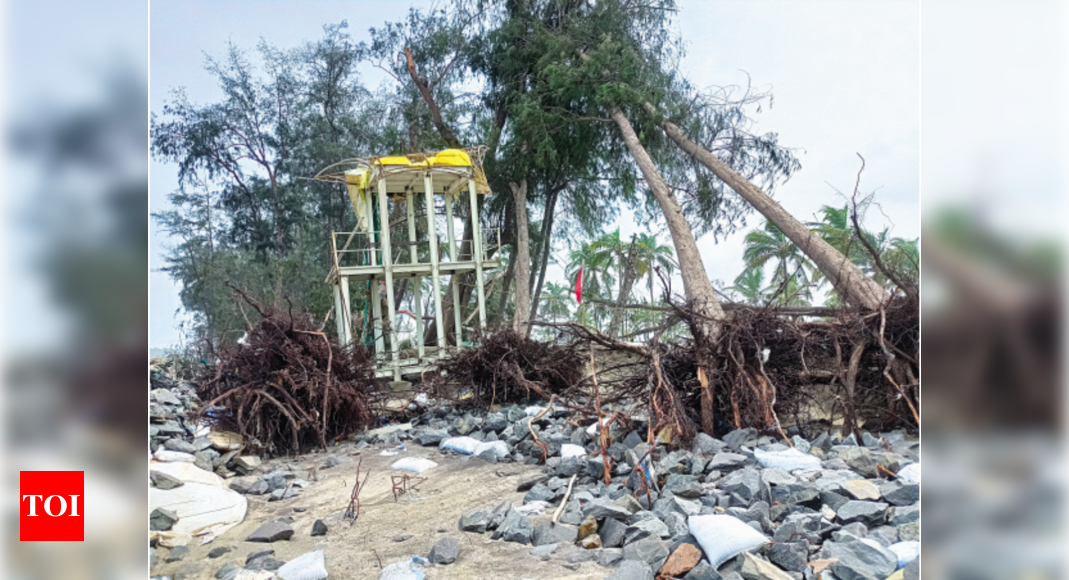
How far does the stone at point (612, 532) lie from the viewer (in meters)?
2.90

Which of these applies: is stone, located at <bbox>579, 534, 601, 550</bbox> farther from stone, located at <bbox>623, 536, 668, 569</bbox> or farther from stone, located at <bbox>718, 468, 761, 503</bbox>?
stone, located at <bbox>718, 468, 761, 503</bbox>

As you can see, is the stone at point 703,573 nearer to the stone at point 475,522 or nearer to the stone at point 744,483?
the stone at point 744,483

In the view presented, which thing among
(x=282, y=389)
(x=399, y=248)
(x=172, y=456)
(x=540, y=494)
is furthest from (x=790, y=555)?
(x=399, y=248)

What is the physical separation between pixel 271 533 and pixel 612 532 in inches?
67.5

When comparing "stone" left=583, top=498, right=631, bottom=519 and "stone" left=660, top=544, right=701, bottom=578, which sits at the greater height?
"stone" left=583, top=498, right=631, bottom=519

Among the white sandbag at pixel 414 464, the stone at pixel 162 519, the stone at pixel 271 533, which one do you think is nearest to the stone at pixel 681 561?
the stone at pixel 271 533

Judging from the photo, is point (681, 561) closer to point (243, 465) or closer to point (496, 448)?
point (496, 448)

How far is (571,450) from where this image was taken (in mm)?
4805

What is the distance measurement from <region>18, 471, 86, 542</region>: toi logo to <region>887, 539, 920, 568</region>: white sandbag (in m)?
2.35

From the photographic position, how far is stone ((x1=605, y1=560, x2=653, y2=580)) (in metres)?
2.48

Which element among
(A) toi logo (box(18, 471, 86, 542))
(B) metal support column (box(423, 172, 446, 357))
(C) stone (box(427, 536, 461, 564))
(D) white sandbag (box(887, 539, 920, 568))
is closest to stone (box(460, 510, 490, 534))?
(C) stone (box(427, 536, 461, 564))

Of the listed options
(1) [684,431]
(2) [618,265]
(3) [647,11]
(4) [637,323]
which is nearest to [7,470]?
(1) [684,431]

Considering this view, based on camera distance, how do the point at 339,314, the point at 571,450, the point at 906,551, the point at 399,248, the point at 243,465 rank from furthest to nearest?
the point at 399,248 → the point at 339,314 → the point at 243,465 → the point at 571,450 → the point at 906,551

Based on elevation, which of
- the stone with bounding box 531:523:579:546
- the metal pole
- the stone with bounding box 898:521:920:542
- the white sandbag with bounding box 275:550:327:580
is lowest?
the white sandbag with bounding box 275:550:327:580
